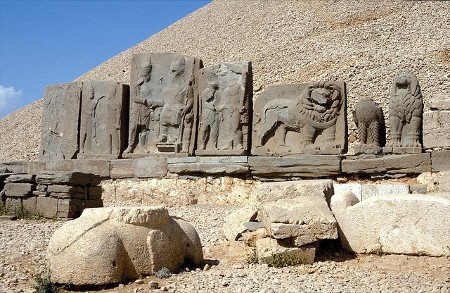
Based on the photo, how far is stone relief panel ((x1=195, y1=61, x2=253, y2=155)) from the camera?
11.7m

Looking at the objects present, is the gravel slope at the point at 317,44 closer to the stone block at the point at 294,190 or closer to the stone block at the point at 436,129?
the stone block at the point at 436,129

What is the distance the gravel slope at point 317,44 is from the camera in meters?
19.6

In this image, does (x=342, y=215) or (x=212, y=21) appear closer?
(x=342, y=215)

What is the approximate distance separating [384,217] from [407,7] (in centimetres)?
2400

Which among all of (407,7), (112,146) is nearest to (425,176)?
(112,146)

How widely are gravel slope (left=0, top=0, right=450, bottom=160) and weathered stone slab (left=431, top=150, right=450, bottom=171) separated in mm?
6877

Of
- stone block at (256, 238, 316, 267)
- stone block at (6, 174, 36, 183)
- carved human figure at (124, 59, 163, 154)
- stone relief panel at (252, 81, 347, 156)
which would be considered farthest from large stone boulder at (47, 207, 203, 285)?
carved human figure at (124, 59, 163, 154)

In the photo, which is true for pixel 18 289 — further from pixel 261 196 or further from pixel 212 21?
pixel 212 21

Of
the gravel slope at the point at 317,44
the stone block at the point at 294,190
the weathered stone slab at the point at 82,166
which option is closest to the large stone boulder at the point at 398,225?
the stone block at the point at 294,190

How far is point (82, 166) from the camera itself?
41.1ft

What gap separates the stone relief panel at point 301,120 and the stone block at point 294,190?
340cm

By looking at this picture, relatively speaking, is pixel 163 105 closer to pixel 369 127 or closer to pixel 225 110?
pixel 225 110

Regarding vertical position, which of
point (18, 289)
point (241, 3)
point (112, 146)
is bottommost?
point (18, 289)

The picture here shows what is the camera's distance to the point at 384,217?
20.8ft
